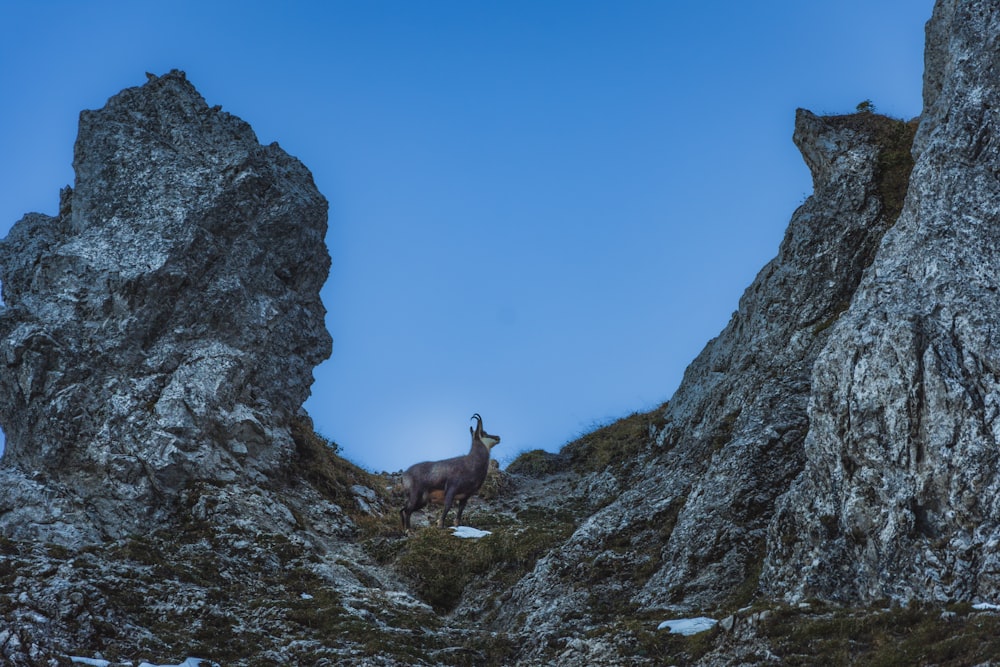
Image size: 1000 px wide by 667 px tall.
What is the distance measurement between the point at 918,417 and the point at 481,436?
20.7m

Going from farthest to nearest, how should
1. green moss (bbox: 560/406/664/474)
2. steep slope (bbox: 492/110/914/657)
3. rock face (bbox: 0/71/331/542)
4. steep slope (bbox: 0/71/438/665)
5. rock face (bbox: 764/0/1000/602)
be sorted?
green moss (bbox: 560/406/664/474) → rock face (bbox: 0/71/331/542) → steep slope (bbox: 492/110/914/657) → steep slope (bbox: 0/71/438/665) → rock face (bbox: 764/0/1000/602)

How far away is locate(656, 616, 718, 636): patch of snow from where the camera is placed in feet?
70.9

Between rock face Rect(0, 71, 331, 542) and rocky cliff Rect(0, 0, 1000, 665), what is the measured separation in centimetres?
14

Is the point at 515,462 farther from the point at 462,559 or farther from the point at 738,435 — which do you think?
the point at 738,435

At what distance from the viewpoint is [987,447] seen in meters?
19.8

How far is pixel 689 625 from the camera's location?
72.5 feet

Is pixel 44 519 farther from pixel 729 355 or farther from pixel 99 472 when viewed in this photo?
pixel 729 355

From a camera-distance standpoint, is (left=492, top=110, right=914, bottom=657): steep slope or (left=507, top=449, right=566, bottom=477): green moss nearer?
(left=492, top=110, right=914, bottom=657): steep slope

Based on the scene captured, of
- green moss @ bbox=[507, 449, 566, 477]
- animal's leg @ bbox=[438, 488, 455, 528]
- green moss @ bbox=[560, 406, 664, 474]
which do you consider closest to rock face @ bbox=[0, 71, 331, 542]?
animal's leg @ bbox=[438, 488, 455, 528]

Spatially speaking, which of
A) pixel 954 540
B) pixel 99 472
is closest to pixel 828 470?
pixel 954 540

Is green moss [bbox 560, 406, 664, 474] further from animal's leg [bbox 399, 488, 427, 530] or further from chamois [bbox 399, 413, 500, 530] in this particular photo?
animal's leg [bbox 399, 488, 427, 530]

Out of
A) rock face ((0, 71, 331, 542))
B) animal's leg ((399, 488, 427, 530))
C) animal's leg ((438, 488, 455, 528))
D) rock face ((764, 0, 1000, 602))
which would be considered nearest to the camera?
rock face ((764, 0, 1000, 602))

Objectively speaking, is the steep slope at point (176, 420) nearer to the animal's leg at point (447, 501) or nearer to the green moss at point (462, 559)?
the green moss at point (462, 559)

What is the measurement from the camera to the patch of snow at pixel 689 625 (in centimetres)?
2161
